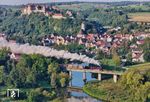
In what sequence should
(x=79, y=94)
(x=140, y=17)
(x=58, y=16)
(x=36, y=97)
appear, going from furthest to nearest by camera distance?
(x=140, y=17), (x=58, y=16), (x=79, y=94), (x=36, y=97)

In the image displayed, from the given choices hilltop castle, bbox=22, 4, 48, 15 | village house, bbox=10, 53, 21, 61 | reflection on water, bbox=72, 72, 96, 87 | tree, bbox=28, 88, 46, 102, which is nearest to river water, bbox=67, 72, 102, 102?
reflection on water, bbox=72, 72, 96, 87

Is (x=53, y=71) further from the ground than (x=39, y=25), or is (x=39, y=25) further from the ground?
(x=53, y=71)

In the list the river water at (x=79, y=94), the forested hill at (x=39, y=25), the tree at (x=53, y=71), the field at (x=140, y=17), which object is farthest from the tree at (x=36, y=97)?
the field at (x=140, y=17)

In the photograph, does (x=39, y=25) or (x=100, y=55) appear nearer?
(x=100, y=55)

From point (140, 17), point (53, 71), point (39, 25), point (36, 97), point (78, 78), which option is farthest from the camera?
point (140, 17)

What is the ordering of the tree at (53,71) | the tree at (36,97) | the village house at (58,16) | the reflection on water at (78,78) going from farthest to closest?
the village house at (58,16), the reflection on water at (78,78), the tree at (53,71), the tree at (36,97)

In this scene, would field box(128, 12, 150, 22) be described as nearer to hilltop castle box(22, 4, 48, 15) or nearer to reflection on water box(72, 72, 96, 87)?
hilltop castle box(22, 4, 48, 15)

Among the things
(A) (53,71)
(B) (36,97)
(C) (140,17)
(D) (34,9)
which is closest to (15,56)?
(A) (53,71)

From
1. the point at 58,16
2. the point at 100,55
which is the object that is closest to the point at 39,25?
the point at 58,16

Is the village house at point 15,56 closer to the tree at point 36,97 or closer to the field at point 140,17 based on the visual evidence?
the tree at point 36,97

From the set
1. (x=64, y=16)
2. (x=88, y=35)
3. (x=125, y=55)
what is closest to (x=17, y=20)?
(x=64, y=16)

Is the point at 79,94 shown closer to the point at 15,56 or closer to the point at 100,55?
the point at 15,56

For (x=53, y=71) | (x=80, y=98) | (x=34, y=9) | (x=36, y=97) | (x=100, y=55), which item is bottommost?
(x=100, y=55)
